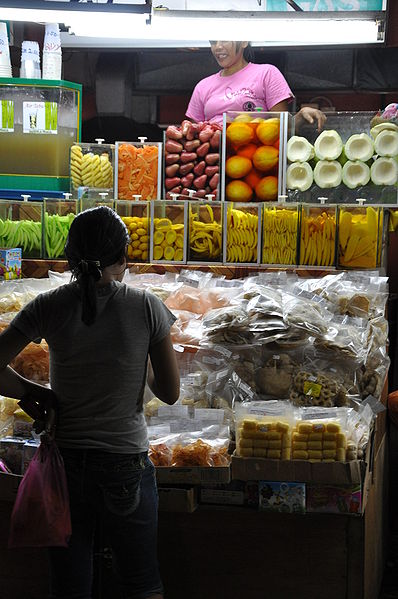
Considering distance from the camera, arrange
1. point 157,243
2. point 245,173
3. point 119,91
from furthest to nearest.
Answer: point 119,91, point 245,173, point 157,243

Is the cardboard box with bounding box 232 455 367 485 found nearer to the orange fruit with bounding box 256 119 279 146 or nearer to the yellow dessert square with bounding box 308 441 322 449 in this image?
the yellow dessert square with bounding box 308 441 322 449

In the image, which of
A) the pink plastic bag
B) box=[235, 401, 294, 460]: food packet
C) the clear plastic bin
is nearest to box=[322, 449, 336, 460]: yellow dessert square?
box=[235, 401, 294, 460]: food packet

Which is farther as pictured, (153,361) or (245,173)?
(245,173)

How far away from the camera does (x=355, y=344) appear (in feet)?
9.91

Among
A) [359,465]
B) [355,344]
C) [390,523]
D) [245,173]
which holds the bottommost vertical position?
[390,523]

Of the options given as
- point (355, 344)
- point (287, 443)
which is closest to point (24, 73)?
point (355, 344)

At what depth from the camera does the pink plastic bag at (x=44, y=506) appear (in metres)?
1.93

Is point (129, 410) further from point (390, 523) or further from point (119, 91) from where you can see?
point (119, 91)

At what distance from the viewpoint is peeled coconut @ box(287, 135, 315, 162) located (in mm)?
4383

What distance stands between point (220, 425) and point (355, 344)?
61 cm

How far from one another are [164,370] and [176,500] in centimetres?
57

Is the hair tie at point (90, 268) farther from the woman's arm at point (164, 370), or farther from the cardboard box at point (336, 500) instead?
the cardboard box at point (336, 500)

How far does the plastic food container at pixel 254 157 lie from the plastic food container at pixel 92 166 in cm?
65

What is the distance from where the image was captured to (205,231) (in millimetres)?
4105
